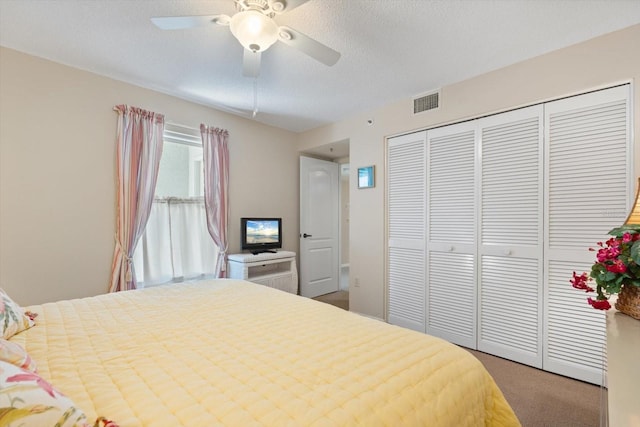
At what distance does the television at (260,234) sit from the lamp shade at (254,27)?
238 centimetres

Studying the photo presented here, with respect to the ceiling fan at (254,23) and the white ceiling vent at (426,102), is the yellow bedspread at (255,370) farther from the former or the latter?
the white ceiling vent at (426,102)

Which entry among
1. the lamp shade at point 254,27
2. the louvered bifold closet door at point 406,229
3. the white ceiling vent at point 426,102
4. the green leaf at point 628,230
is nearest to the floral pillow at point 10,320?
the lamp shade at point 254,27

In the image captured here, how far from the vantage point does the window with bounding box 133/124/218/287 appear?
9.86ft

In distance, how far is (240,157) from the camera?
374 centimetres

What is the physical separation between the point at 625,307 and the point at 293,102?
121 inches

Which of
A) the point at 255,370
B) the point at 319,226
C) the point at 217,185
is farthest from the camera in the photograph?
the point at 319,226

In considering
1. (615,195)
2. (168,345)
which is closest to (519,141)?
(615,195)

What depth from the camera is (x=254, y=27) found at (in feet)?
5.11

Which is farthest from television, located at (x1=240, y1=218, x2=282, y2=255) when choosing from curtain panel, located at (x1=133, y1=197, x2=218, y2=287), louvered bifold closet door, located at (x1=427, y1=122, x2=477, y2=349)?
louvered bifold closet door, located at (x1=427, y1=122, x2=477, y2=349)

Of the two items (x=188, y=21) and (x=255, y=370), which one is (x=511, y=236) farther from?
(x=188, y=21)

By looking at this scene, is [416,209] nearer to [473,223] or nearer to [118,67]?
[473,223]

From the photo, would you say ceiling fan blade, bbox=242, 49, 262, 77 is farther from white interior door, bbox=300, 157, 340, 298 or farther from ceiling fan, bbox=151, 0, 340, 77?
white interior door, bbox=300, 157, 340, 298

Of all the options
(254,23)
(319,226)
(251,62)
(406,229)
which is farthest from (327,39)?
(319,226)

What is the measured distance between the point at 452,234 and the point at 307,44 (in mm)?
2153
